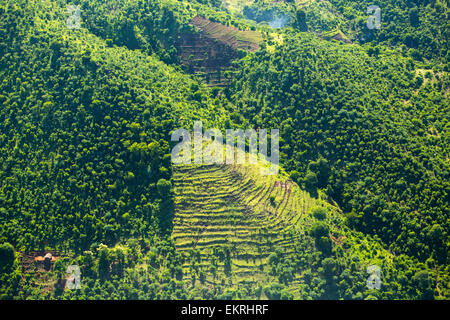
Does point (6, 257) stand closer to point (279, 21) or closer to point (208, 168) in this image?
point (208, 168)

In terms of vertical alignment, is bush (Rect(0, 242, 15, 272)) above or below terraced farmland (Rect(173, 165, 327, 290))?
below

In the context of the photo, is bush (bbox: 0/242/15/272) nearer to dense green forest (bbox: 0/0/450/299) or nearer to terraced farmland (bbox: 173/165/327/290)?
dense green forest (bbox: 0/0/450/299)

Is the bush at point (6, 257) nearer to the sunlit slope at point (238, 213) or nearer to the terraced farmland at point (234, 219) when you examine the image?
the terraced farmland at point (234, 219)

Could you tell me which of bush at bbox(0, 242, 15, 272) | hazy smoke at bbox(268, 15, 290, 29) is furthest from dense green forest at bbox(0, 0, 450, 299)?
hazy smoke at bbox(268, 15, 290, 29)

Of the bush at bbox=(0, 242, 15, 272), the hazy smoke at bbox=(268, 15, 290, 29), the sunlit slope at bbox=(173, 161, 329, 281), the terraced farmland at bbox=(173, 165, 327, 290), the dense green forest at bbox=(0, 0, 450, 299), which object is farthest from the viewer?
the hazy smoke at bbox=(268, 15, 290, 29)

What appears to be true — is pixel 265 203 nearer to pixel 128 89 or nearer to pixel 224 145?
pixel 224 145

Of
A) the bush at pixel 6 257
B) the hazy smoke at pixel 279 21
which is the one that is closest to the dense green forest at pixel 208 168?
the bush at pixel 6 257

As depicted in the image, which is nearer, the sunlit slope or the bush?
the bush

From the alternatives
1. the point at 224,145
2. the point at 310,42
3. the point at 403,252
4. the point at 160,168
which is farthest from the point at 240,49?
the point at 403,252
